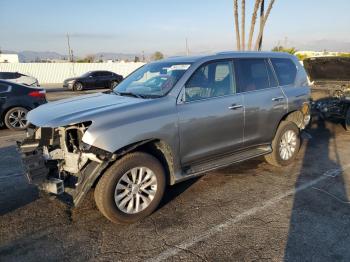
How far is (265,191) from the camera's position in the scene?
A: 469cm

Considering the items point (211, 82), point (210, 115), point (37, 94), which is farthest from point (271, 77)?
point (37, 94)

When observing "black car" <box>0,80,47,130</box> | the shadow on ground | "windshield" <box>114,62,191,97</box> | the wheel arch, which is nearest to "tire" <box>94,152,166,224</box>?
the wheel arch

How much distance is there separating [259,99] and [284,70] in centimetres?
108

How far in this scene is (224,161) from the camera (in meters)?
4.68

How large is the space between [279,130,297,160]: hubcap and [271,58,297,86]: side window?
888 mm

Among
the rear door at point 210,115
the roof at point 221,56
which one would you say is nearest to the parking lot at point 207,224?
the rear door at point 210,115

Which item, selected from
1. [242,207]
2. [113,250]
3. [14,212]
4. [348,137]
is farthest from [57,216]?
[348,137]

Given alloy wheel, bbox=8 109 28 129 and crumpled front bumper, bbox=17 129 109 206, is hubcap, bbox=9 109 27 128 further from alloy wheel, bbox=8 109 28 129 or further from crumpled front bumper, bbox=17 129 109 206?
crumpled front bumper, bbox=17 129 109 206

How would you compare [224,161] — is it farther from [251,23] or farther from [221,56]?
[251,23]

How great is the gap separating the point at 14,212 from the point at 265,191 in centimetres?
335

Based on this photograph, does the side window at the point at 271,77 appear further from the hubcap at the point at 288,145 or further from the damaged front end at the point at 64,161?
the damaged front end at the point at 64,161

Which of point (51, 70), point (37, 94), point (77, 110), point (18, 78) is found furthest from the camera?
point (51, 70)

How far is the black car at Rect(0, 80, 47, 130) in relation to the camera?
8.96 metres

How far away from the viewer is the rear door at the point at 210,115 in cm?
415
